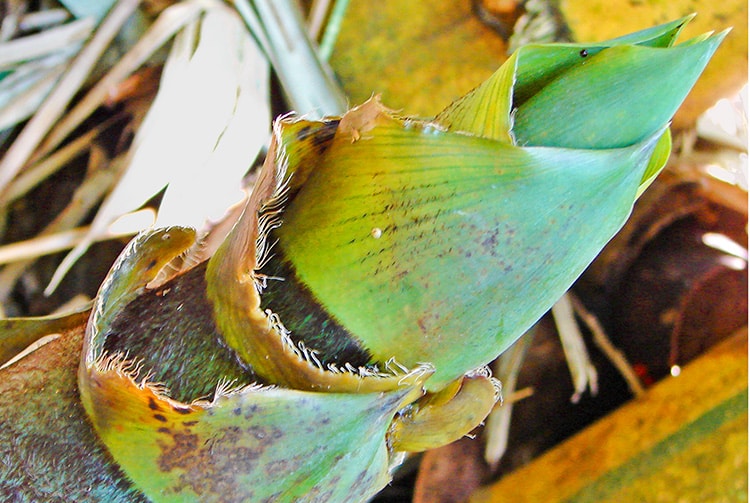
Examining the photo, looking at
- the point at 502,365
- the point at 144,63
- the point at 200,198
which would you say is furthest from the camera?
the point at 502,365

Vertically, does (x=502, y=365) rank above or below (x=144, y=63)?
below

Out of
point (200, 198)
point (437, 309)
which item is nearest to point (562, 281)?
point (437, 309)

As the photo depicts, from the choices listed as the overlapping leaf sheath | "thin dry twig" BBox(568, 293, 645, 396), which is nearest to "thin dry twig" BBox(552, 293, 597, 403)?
"thin dry twig" BBox(568, 293, 645, 396)

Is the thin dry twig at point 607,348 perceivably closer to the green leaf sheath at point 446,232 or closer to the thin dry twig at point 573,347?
the thin dry twig at point 573,347

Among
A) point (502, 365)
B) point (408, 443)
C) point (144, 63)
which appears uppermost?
point (144, 63)

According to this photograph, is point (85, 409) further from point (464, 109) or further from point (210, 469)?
point (464, 109)

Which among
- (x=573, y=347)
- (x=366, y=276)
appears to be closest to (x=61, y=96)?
(x=366, y=276)

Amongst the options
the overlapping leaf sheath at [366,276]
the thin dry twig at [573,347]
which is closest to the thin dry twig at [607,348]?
the thin dry twig at [573,347]

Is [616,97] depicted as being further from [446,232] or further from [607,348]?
[607,348]

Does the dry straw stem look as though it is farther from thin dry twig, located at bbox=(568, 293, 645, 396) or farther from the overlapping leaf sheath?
thin dry twig, located at bbox=(568, 293, 645, 396)
